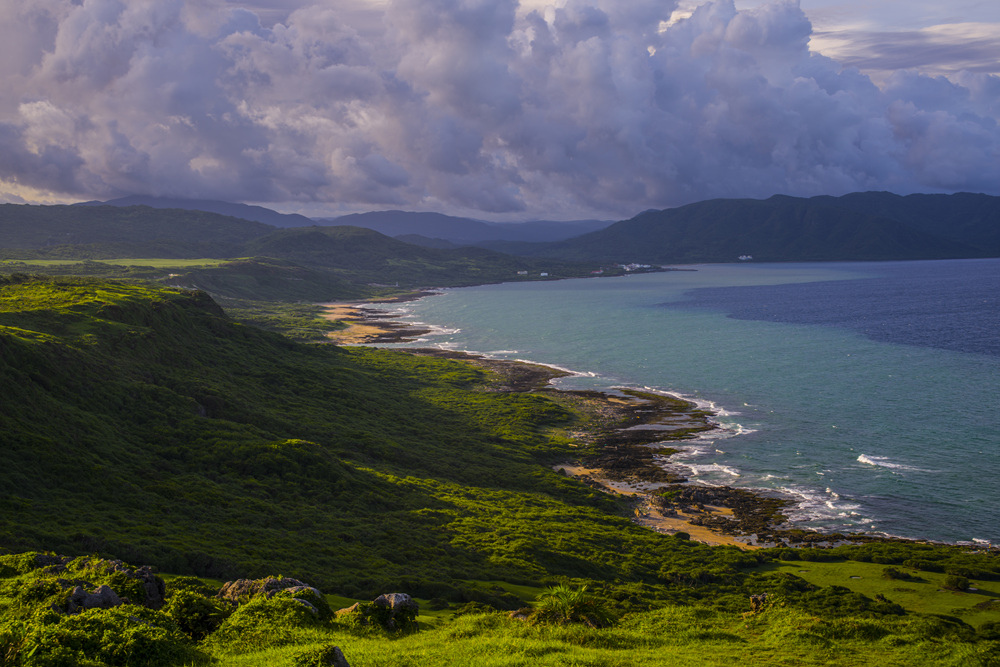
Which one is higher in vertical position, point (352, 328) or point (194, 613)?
point (352, 328)

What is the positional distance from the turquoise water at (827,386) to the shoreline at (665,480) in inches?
67.8

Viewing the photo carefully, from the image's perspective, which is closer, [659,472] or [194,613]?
[194,613]

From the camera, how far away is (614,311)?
17625 cm

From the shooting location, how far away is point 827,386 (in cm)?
7975

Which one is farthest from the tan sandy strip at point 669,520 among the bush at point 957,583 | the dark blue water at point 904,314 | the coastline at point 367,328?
the coastline at point 367,328

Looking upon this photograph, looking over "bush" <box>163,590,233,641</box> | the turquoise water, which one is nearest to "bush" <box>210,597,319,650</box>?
"bush" <box>163,590,233,641</box>

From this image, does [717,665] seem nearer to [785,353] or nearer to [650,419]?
[650,419]

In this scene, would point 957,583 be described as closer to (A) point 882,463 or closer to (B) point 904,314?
(A) point 882,463

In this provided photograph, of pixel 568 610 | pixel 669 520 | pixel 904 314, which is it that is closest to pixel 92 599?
pixel 568 610

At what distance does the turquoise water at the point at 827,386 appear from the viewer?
46.4 m

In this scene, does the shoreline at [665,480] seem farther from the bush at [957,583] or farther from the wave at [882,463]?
the wave at [882,463]

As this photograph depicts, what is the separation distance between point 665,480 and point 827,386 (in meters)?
39.2

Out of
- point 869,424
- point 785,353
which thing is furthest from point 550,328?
point 869,424

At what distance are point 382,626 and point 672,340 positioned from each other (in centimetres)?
10607
